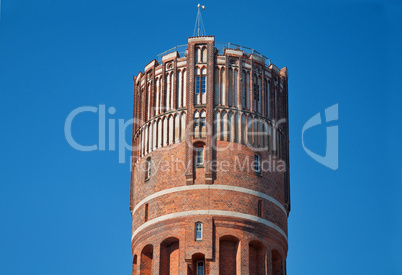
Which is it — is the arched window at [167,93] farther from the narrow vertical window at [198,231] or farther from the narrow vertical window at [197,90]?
the narrow vertical window at [198,231]

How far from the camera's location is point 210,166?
74938mm

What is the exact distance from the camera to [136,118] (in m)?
81.1

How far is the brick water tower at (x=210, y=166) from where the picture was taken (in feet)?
242

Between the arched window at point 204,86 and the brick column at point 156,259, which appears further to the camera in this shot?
the arched window at point 204,86

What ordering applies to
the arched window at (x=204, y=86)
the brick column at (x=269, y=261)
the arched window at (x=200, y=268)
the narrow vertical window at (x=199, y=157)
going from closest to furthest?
the arched window at (x=200, y=268) < the brick column at (x=269, y=261) < the narrow vertical window at (x=199, y=157) < the arched window at (x=204, y=86)

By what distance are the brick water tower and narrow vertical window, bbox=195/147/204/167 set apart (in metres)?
0.07

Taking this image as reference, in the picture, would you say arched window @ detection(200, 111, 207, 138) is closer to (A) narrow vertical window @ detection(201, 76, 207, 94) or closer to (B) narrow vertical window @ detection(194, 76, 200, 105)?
(B) narrow vertical window @ detection(194, 76, 200, 105)

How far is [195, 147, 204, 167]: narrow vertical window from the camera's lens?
7544 cm

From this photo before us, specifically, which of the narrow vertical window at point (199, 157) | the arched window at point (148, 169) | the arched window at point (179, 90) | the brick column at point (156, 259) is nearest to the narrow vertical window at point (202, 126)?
the narrow vertical window at point (199, 157)

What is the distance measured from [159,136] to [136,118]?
4259 mm

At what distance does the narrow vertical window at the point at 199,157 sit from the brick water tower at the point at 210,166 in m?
0.07

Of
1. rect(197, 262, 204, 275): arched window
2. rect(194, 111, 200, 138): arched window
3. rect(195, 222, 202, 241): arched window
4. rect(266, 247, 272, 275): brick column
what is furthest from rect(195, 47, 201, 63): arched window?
rect(197, 262, 204, 275): arched window

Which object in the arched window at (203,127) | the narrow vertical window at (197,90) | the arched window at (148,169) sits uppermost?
the narrow vertical window at (197,90)

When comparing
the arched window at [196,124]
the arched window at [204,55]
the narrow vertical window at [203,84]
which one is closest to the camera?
the arched window at [196,124]
